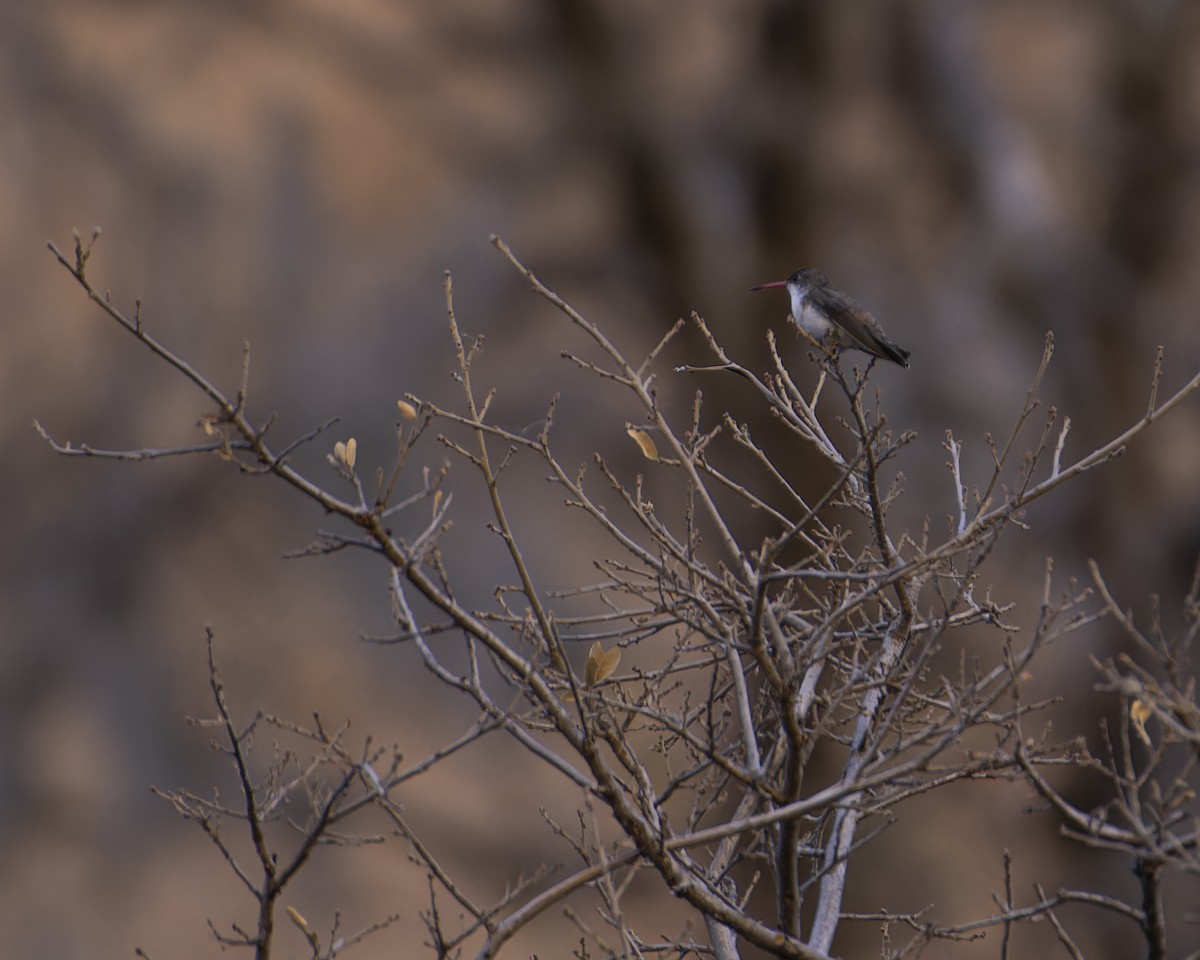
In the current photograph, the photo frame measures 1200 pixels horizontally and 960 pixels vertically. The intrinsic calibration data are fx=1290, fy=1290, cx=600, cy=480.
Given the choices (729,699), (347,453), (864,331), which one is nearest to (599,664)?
(347,453)

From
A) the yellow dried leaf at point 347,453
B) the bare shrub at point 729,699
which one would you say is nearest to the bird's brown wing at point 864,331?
the bare shrub at point 729,699

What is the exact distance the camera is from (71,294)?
7.63 m

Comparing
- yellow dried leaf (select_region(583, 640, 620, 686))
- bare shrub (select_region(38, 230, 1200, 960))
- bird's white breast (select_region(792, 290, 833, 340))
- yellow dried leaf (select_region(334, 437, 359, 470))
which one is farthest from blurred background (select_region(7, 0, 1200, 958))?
yellow dried leaf (select_region(334, 437, 359, 470))

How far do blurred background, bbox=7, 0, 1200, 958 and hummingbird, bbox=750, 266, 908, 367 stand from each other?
4302 mm

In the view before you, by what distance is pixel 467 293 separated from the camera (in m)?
8.55

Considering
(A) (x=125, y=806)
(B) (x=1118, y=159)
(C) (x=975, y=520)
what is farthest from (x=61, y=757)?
(B) (x=1118, y=159)

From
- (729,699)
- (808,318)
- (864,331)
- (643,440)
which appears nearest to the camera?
(643,440)

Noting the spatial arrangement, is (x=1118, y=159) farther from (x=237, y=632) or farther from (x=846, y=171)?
(x=237, y=632)

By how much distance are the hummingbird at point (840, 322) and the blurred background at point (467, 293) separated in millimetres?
4302

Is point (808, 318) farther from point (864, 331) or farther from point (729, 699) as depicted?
point (729, 699)

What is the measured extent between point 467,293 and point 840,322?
→ 4.96 m

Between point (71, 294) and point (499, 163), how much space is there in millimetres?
2940

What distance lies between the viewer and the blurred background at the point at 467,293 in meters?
7.27

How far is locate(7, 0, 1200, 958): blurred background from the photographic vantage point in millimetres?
7270
